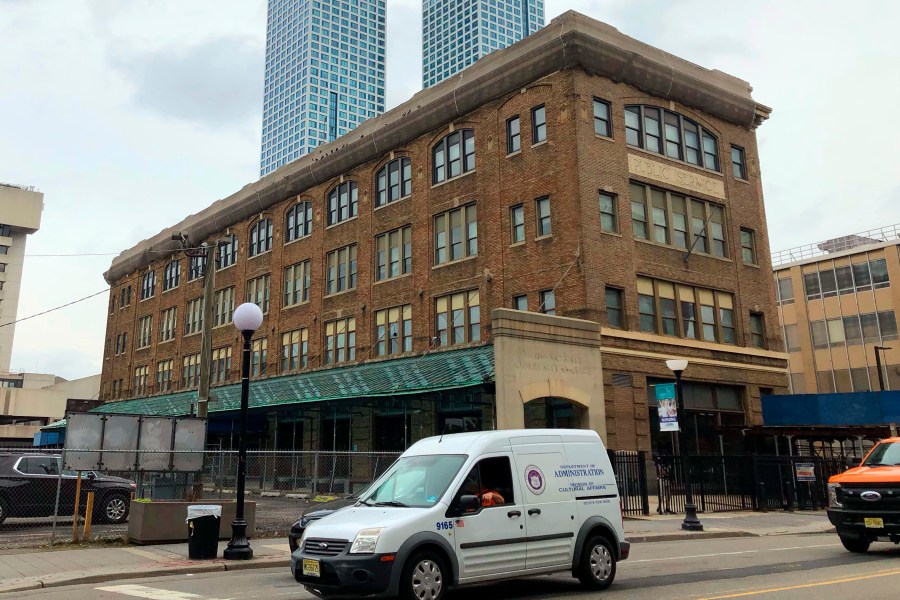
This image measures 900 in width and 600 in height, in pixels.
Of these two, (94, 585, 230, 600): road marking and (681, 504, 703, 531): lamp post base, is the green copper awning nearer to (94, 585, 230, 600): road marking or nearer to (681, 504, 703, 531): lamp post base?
(681, 504, 703, 531): lamp post base

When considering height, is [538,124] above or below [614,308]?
above

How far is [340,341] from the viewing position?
126 ft

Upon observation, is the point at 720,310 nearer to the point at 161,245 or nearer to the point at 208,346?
the point at 208,346

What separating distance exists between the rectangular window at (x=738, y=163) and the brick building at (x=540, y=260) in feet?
0.29

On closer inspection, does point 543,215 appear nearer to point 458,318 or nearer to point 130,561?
point 458,318

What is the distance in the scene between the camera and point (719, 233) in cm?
3372

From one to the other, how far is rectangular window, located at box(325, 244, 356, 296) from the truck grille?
2948 centimetres

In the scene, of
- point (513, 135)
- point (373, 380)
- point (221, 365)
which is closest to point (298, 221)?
point (221, 365)

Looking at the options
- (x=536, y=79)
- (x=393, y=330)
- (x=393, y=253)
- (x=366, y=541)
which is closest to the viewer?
(x=366, y=541)

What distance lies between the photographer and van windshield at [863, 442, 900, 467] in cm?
1405

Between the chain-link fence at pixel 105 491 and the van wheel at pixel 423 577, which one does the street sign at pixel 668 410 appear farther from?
the van wheel at pixel 423 577

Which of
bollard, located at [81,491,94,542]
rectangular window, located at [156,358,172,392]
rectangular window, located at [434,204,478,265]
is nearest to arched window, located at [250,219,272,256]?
rectangular window, located at [156,358,172,392]

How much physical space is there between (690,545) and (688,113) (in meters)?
22.1

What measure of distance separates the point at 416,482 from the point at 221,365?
132 feet
